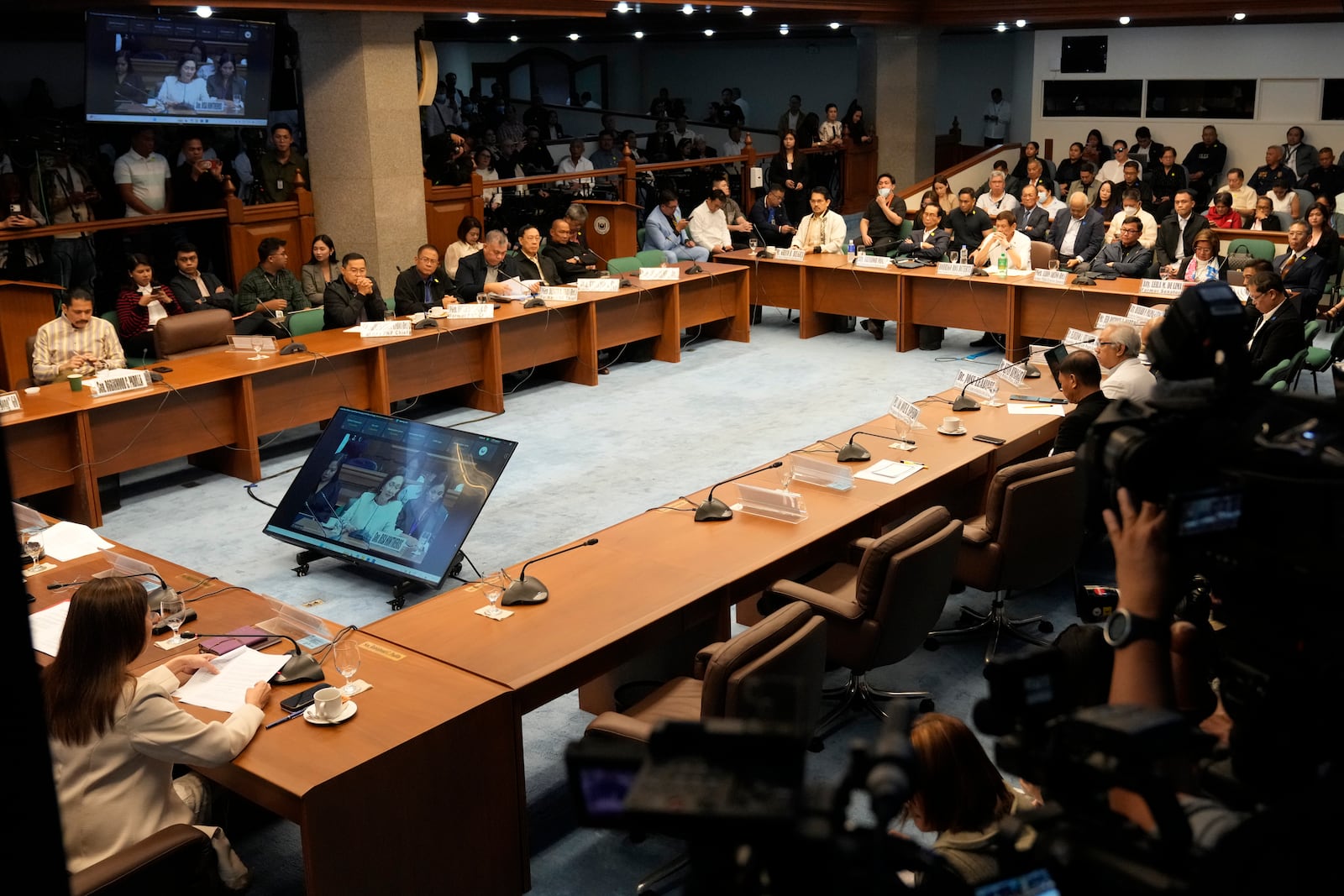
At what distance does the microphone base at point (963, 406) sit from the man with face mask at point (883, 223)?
214 inches

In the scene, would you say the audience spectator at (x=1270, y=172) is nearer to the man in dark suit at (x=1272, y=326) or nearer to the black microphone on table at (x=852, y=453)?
the man in dark suit at (x=1272, y=326)

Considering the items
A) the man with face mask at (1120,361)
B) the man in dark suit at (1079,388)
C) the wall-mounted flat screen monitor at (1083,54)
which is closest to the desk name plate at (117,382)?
the man in dark suit at (1079,388)

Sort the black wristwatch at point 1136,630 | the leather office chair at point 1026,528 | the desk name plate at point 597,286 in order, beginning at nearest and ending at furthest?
the black wristwatch at point 1136,630
the leather office chair at point 1026,528
the desk name plate at point 597,286

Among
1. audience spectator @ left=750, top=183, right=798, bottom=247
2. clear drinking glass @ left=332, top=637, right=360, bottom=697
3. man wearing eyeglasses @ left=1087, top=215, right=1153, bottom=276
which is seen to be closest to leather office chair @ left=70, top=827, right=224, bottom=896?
clear drinking glass @ left=332, top=637, right=360, bottom=697

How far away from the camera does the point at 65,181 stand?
9.59m

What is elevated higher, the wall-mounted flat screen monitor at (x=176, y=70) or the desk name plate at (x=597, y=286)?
the wall-mounted flat screen monitor at (x=176, y=70)

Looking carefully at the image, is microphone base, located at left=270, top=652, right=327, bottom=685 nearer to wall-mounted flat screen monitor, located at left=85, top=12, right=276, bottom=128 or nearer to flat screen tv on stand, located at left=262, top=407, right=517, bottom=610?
flat screen tv on stand, located at left=262, top=407, right=517, bottom=610

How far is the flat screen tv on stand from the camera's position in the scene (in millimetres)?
5180

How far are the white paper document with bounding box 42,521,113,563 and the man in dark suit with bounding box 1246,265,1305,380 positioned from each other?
5.61 meters

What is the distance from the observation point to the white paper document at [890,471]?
5160 millimetres

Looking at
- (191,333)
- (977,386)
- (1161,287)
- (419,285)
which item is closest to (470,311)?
(419,285)

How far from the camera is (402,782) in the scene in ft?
10.2

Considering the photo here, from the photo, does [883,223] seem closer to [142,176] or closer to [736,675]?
[142,176]

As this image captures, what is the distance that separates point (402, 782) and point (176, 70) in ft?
24.5
